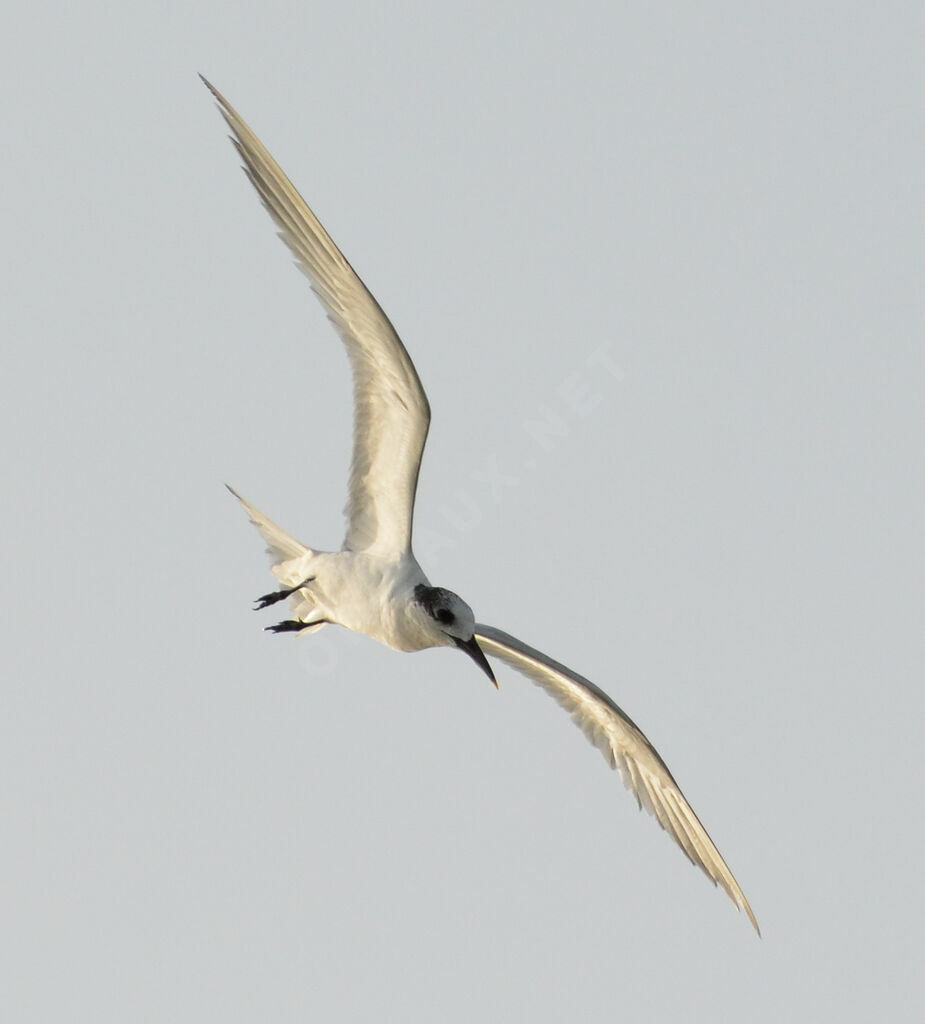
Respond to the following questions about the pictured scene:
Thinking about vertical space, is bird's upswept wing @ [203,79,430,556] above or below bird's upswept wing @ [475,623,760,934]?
above

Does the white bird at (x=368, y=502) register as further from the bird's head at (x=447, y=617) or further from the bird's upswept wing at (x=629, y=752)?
the bird's upswept wing at (x=629, y=752)

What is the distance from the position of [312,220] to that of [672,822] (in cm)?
751

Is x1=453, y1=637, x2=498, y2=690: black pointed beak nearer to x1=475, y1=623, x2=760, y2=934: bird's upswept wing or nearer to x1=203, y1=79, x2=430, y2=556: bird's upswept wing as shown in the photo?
x1=203, y1=79, x2=430, y2=556: bird's upswept wing

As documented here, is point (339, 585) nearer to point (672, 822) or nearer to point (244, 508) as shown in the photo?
point (244, 508)

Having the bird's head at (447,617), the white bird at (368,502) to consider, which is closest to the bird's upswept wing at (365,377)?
the white bird at (368,502)

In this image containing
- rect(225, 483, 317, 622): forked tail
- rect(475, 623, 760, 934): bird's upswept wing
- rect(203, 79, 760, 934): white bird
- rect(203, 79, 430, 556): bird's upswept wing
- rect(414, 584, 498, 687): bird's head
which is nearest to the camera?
rect(203, 79, 430, 556): bird's upswept wing

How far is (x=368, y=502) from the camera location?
13852mm

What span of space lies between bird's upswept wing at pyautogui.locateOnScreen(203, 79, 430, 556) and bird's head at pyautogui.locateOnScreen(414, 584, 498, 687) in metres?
0.59

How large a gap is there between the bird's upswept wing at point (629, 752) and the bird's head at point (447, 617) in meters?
2.17

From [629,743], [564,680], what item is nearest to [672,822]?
[629,743]

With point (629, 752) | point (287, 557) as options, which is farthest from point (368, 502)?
point (629, 752)

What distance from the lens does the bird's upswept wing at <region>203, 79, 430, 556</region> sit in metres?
12.3

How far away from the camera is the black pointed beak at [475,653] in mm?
13363

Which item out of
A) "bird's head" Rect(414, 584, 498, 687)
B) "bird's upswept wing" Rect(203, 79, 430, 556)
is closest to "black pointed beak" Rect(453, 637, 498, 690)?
"bird's head" Rect(414, 584, 498, 687)
